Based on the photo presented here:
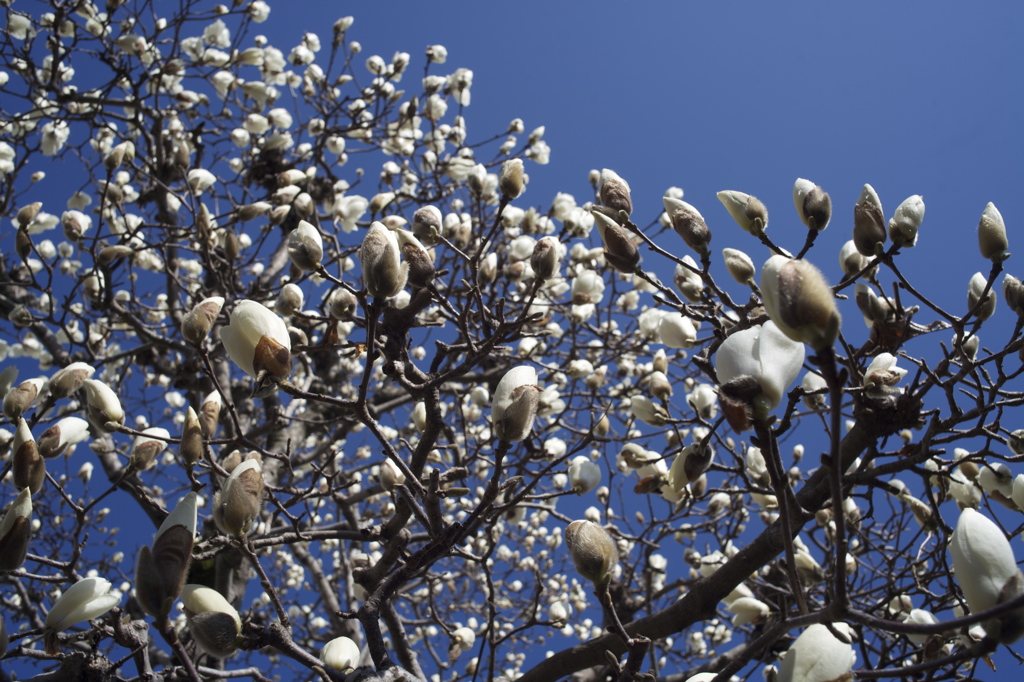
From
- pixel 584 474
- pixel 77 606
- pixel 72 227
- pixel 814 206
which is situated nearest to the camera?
pixel 77 606

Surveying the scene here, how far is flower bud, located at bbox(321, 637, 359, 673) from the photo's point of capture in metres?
1.15

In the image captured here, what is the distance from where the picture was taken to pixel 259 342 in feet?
3.21

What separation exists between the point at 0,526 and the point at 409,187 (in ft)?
10.3

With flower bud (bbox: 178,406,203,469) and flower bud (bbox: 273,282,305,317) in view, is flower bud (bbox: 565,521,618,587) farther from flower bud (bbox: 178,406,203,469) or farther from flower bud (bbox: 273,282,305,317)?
flower bud (bbox: 273,282,305,317)

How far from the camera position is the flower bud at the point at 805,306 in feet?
2.03

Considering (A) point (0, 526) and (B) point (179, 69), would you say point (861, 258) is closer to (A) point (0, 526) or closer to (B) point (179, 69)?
(A) point (0, 526)

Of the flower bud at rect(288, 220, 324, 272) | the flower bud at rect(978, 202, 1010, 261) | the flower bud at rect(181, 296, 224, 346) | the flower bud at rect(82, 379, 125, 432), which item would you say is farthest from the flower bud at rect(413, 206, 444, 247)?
the flower bud at rect(978, 202, 1010, 261)

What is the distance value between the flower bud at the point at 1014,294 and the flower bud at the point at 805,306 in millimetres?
935

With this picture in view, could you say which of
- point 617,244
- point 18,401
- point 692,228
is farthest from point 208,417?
point 692,228

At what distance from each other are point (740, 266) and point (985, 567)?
2.78ft

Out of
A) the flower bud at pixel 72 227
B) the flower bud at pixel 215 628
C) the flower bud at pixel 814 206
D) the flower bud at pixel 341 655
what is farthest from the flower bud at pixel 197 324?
the flower bud at pixel 72 227

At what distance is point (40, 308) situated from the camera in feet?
10.3

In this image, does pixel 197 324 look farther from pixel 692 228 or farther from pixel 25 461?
pixel 692 228

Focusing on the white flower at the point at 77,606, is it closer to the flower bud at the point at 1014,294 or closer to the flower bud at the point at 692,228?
the flower bud at the point at 692,228
